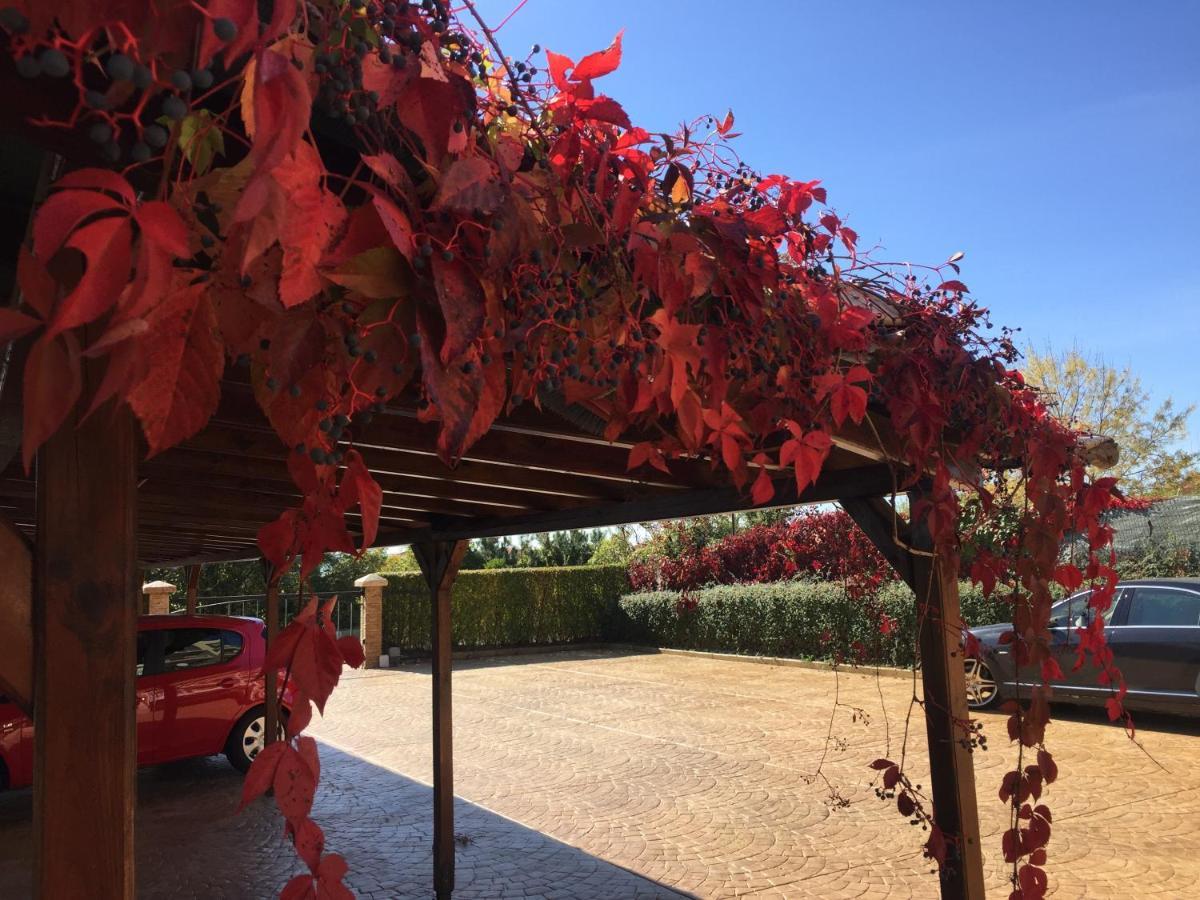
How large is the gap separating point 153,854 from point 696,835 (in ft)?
11.7

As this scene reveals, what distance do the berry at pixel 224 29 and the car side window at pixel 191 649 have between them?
802cm

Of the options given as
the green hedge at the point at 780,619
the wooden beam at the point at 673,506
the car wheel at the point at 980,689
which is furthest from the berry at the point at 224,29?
the green hedge at the point at 780,619

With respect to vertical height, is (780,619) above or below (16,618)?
below

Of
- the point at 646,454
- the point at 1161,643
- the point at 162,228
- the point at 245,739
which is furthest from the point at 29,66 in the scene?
the point at 1161,643

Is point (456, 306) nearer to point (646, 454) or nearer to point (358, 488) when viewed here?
point (358, 488)

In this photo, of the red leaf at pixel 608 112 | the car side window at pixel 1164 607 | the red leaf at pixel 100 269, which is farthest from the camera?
the car side window at pixel 1164 607

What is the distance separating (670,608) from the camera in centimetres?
1758

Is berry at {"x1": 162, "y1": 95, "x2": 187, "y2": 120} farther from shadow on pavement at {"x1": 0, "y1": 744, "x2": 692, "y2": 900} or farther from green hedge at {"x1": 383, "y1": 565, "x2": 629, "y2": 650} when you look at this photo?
green hedge at {"x1": 383, "y1": 565, "x2": 629, "y2": 650}

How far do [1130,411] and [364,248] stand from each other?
25.3 m

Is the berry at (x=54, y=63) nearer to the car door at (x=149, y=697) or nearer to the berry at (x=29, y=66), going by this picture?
the berry at (x=29, y=66)

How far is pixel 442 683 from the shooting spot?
5359mm

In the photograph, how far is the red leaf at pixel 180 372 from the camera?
632mm

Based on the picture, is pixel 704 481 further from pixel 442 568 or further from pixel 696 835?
pixel 696 835

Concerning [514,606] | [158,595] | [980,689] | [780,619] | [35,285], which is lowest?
[980,689]
